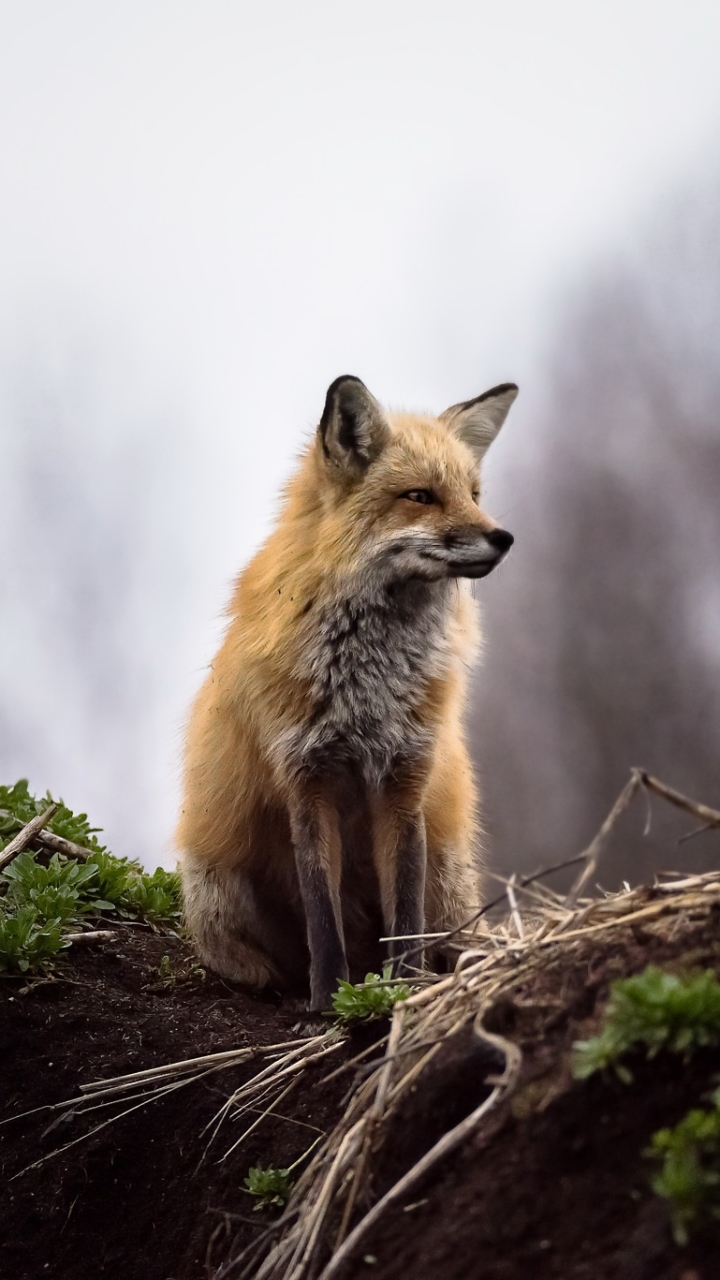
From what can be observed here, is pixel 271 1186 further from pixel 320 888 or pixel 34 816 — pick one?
pixel 34 816

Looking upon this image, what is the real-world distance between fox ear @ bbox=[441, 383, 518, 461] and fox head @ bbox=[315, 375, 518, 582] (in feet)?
0.74

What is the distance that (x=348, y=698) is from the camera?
290cm

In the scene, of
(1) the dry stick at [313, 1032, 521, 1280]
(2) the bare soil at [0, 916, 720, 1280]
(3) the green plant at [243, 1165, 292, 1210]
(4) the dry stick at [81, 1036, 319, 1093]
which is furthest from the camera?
(4) the dry stick at [81, 1036, 319, 1093]

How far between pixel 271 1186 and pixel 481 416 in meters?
2.22

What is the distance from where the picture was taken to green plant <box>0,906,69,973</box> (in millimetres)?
2867

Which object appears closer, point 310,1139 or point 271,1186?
point 271,1186

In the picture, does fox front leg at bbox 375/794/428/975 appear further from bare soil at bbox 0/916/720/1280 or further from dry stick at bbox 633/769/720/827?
dry stick at bbox 633/769/720/827

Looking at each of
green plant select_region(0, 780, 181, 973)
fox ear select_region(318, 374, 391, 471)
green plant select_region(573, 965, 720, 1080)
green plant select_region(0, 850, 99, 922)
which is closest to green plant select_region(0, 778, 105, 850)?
green plant select_region(0, 780, 181, 973)

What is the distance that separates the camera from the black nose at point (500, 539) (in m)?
2.66

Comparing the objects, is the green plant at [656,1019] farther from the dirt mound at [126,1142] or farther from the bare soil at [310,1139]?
the dirt mound at [126,1142]

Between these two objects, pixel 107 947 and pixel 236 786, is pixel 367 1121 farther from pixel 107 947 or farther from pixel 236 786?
pixel 107 947

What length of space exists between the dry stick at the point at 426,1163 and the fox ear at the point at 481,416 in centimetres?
222

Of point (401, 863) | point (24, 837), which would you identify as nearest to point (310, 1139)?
point (401, 863)

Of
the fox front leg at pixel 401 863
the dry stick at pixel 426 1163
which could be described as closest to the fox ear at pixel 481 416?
the fox front leg at pixel 401 863
